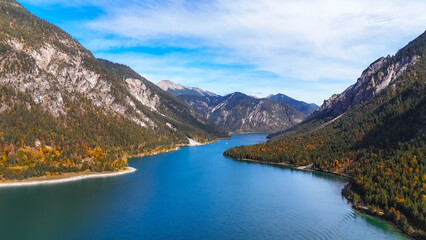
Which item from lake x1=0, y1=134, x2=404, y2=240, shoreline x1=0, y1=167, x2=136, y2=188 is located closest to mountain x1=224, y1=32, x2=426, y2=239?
lake x1=0, y1=134, x2=404, y2=240

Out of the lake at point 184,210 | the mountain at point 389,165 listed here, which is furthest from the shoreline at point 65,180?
the mountain at point 389,165

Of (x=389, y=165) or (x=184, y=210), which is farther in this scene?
(x=389, y=165)

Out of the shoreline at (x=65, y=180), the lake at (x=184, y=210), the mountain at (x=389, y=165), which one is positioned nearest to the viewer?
the lake at (x=184, y=210)

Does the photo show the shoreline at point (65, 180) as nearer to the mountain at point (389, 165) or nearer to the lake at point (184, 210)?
A: the lake at point (184, 210)

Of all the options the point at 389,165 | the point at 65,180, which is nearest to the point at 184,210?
the point at 65,180

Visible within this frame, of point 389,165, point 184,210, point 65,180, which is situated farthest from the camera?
point 65,180

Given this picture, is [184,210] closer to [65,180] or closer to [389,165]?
[65,180]

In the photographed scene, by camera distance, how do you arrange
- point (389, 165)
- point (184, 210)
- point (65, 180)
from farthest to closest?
point (65, 180)
point (389, 165)
point (184, 210)

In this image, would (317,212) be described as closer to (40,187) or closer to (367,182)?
(367,182)

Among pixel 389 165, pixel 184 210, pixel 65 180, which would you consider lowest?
pixel 184 210
